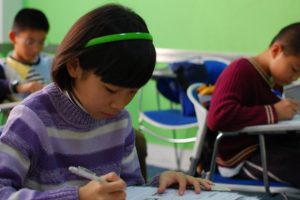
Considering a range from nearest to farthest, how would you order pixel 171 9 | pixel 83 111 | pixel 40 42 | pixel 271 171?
pixel 83 111
pixel 271 171
pixel 40 42
pixel 171 9

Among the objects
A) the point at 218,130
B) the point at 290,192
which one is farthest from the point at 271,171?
the point at 218,130

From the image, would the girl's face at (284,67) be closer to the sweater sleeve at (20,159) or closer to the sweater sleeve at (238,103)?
the sweater sleeve at (238,103)

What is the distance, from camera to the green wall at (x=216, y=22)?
346 cm

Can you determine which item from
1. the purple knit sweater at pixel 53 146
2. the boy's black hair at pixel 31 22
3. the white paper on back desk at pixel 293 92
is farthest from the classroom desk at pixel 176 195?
the boy's black hair at pixel 31 22

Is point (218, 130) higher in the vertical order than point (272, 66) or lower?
lower

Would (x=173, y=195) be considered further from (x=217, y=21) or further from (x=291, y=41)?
(x=217, y=21)

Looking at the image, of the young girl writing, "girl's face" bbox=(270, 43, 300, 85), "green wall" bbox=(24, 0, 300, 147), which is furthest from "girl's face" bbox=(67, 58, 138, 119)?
"green wall" bbox=(24, 0, 300, 147)

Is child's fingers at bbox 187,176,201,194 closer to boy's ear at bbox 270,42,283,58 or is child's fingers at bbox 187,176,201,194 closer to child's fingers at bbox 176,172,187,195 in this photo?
child's fingers at bbox 176,172,187,195

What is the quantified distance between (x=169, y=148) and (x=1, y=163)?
3.22 metres

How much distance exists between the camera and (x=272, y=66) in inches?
81.5

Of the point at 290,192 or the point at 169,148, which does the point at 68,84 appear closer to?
the point at 290,192

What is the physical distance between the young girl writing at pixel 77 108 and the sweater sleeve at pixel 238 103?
87 cm

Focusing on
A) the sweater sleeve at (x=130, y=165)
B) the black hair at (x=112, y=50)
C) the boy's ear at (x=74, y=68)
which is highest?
the black hair at (x=112, y=50)

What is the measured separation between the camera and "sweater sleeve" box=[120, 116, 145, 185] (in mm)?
1169
